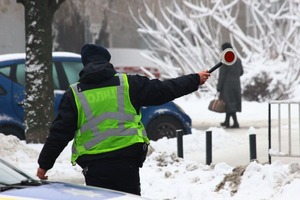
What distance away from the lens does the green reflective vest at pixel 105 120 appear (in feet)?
22.0

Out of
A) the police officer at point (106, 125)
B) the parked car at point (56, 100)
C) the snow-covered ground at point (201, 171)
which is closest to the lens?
the police officer at point (106, 125)

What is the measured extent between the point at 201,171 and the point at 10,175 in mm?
5500

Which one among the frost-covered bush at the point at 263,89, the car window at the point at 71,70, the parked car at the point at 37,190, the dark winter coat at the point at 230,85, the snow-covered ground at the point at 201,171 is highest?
A: the car window at the point at 71,70

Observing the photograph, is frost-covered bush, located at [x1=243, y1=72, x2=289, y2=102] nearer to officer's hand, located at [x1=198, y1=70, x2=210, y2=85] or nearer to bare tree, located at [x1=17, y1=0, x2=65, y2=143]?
bare tree, located at [x1=17, y1=0, x2=65, y2=143]

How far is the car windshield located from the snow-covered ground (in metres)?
3.72

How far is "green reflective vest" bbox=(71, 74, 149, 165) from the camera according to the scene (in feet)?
22.0

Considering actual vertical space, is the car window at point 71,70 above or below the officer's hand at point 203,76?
below

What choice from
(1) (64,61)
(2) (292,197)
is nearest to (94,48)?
(2) (292,197)

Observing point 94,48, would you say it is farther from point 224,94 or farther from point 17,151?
point 224,94

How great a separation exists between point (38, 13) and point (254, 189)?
5.37m

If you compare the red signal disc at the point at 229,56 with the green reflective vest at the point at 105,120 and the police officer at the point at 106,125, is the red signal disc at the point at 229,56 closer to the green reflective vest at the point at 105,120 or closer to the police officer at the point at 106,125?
the police officer at the point at 106,125

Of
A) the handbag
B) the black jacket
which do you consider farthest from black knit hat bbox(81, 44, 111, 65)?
the handbag

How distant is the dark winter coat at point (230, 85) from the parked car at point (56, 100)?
379 cm

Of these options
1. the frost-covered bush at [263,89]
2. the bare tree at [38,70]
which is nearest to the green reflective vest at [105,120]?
the bare tree at [38,70]
